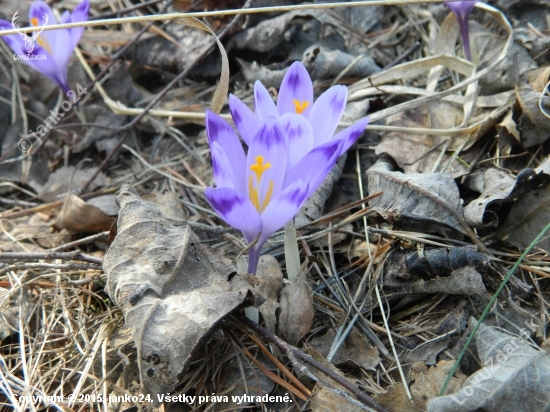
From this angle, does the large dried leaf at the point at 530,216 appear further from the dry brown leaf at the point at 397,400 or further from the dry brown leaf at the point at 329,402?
the dry brown leaf at the point at 329,402

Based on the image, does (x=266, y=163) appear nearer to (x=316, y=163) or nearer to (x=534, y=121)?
(x=316, y=163)

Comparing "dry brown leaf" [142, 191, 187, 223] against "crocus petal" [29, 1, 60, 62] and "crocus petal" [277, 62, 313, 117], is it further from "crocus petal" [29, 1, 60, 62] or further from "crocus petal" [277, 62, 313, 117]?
"crocus petal" [29, 1, 60, 62]

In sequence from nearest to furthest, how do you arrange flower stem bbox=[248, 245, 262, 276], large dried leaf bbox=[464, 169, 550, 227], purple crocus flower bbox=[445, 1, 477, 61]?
1. flower stem bbox=[248, 245, 262, 276]
2. large dried leaf bbox=[464, 169, 550, 227]
3. purple crocus flower bbox=[445, 1, 477, 61]

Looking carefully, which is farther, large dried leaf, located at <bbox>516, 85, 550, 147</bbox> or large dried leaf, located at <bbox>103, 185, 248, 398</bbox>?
large dried leaf, located at <bbox>516, 85, 550, 147</bbox>

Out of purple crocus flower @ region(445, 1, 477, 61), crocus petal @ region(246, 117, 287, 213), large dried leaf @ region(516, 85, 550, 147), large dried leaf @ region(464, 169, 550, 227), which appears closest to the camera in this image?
crocus petal @ region(246, 117, 287, 213)

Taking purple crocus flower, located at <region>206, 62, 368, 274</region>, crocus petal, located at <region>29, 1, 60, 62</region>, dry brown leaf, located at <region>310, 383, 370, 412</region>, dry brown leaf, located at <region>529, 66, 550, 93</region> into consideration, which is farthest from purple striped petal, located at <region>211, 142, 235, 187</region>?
crocus petal, located at <region>29, 1, 60, 62</region>

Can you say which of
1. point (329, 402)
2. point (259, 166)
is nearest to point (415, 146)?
point (259, 166)

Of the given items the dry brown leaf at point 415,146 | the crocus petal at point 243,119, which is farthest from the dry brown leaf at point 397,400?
the dry brown leaf at point 415,146
